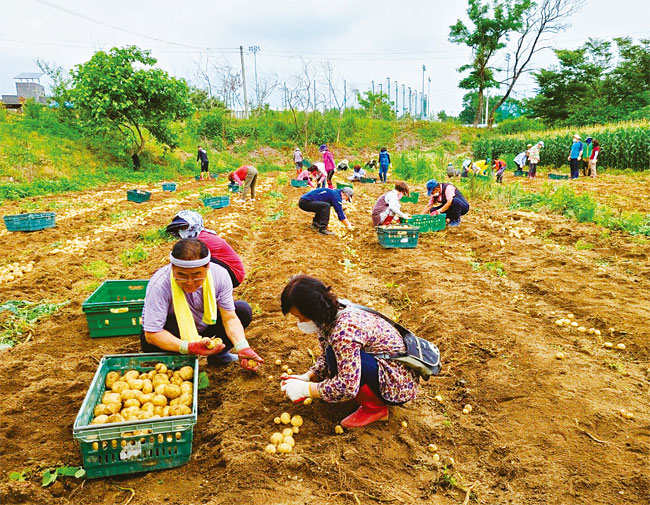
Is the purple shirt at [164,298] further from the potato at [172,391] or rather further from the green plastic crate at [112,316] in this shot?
the green plastic crate at [112,316]

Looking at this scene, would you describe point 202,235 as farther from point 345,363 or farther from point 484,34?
point 484,34

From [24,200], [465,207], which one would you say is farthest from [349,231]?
[24,200]

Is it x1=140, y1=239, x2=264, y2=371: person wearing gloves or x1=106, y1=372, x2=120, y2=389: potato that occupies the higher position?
x1=140, y1=239, x2=264, y2=371: person wearing gloves

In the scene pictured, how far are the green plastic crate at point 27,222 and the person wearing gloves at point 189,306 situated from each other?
6.56 meters

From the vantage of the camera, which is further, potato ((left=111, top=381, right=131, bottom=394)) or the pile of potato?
potato ((left=111, top=381, right=131, bottom=394))

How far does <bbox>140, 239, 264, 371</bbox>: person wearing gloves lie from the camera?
2.68m

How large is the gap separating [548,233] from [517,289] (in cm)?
307

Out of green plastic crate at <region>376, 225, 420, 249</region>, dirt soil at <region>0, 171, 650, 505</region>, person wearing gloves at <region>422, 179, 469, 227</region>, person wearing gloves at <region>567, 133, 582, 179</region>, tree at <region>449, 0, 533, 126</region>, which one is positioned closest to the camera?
dirt soil at <region>0, 171, 650, 505</region>

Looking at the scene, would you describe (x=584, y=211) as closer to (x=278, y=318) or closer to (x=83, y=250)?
(x=278, y=318)

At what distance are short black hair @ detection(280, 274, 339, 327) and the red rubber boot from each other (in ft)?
2.14

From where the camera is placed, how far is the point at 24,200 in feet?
38.3

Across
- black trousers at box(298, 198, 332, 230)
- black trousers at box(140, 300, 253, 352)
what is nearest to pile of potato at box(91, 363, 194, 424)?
black trousers at box(140, 300, 253, 352)

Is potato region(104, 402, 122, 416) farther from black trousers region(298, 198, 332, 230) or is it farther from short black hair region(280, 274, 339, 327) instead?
black trousers region(298, 198, 332, 230)

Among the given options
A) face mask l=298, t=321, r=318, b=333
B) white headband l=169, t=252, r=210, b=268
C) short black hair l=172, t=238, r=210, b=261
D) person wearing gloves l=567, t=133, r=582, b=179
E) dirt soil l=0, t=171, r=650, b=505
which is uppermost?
person wearing gloves l=567, t=133, r=582, b=179
